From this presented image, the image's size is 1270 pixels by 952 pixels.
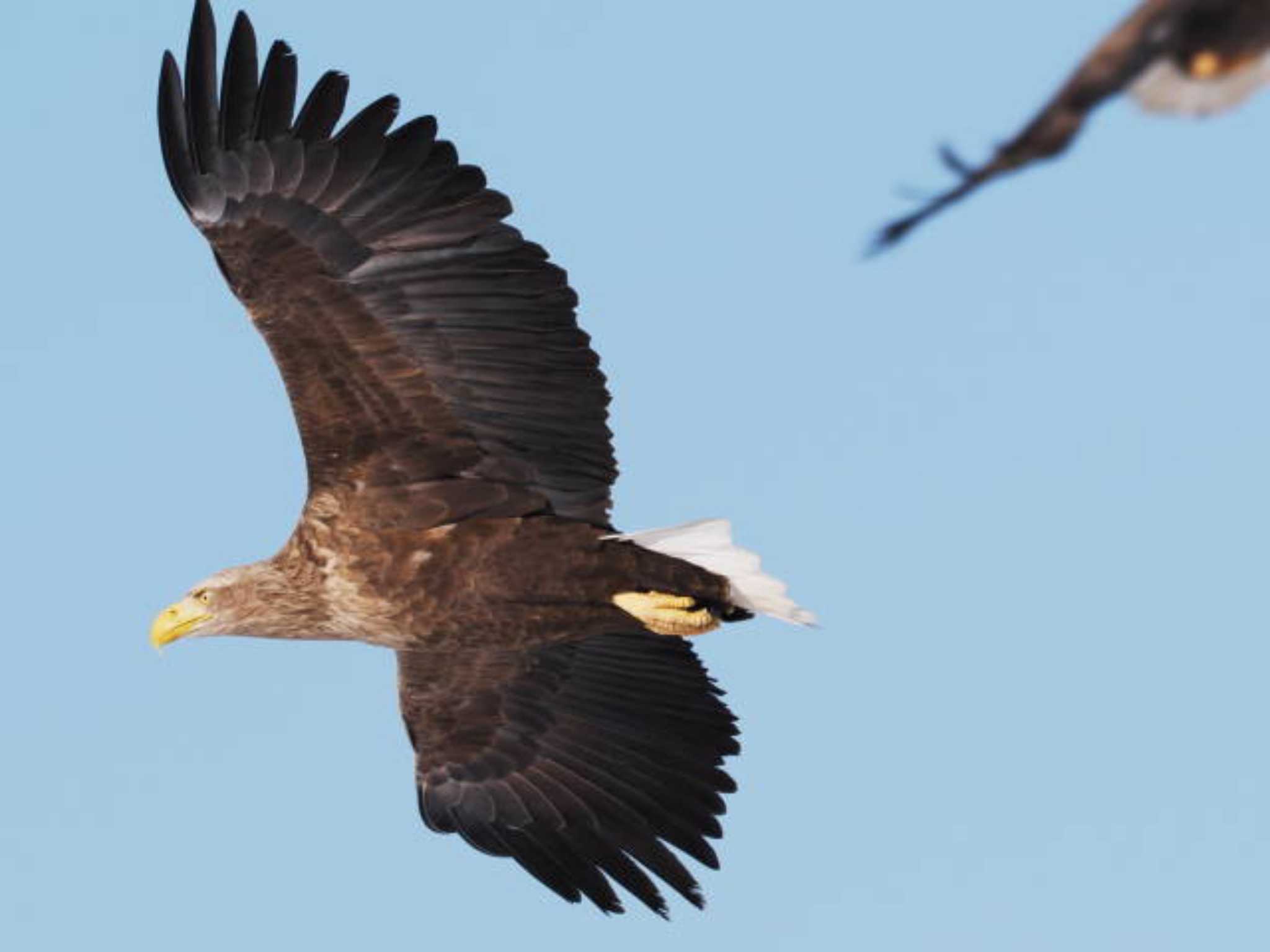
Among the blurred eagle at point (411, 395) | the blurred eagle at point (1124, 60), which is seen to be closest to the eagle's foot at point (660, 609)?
the blurred eagle at point (411, 395)

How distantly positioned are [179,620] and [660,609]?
1748 mm

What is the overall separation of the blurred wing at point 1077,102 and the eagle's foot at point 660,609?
3.79m

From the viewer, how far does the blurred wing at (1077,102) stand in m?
4.11

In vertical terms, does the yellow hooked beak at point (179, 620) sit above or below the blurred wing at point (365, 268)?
below

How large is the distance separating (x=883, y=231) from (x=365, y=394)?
3.91m

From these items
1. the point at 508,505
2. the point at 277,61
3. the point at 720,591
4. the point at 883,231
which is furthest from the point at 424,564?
the point at 883,231

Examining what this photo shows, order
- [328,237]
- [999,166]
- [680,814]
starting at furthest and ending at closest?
1. [680,814]
2. [328,237]
3. [999,166]

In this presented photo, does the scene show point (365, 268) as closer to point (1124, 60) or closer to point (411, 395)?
point (411, 395)

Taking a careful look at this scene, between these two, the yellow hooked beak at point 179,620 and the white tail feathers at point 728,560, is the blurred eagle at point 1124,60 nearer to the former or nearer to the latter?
the white tail feathers at point 728,560

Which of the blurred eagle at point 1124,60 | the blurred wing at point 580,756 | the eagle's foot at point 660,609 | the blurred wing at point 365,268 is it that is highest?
the blurred wing at point 365,268

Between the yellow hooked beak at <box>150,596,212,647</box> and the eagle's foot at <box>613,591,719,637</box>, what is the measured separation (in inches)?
58.4

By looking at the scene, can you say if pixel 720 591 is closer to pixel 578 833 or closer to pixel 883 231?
pixel 578 833

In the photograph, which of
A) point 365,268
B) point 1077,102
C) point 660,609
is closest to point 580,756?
point 660,609

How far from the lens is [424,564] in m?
7.88
